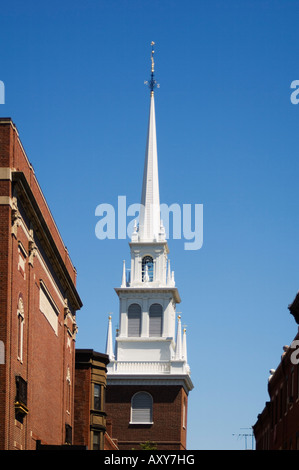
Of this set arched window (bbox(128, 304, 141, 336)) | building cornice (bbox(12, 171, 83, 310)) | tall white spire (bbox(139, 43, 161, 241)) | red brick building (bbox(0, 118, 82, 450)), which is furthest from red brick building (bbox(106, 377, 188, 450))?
red brick building (bbox(0, 118, 82, 450))

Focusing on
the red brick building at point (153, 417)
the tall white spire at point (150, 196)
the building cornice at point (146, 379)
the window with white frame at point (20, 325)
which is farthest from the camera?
the tall white spire at point (150, 196)

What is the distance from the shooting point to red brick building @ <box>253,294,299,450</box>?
4875cm

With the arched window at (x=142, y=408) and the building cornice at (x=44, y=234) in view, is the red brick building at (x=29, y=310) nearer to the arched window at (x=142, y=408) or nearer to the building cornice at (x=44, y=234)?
the building cornice at (x=44, y=234)

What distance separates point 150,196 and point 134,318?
38.9 ft

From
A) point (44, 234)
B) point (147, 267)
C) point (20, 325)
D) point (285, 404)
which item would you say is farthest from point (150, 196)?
point (20, 325)

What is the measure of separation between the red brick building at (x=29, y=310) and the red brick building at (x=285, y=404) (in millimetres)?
10681

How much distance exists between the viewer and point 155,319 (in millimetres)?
98250

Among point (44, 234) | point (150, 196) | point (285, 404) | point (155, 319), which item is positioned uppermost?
point (150, 196)

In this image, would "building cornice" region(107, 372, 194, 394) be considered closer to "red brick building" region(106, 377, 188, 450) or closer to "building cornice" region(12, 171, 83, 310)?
"red brick building" region(106, 377, 188, 450)

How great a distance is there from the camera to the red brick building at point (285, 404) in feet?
160

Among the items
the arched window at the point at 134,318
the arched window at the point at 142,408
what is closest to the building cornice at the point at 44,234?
the arched window at the point at 142,408

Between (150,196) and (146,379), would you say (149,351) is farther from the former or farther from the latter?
(150,196)

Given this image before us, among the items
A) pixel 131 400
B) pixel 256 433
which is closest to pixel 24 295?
pixel 256 433
